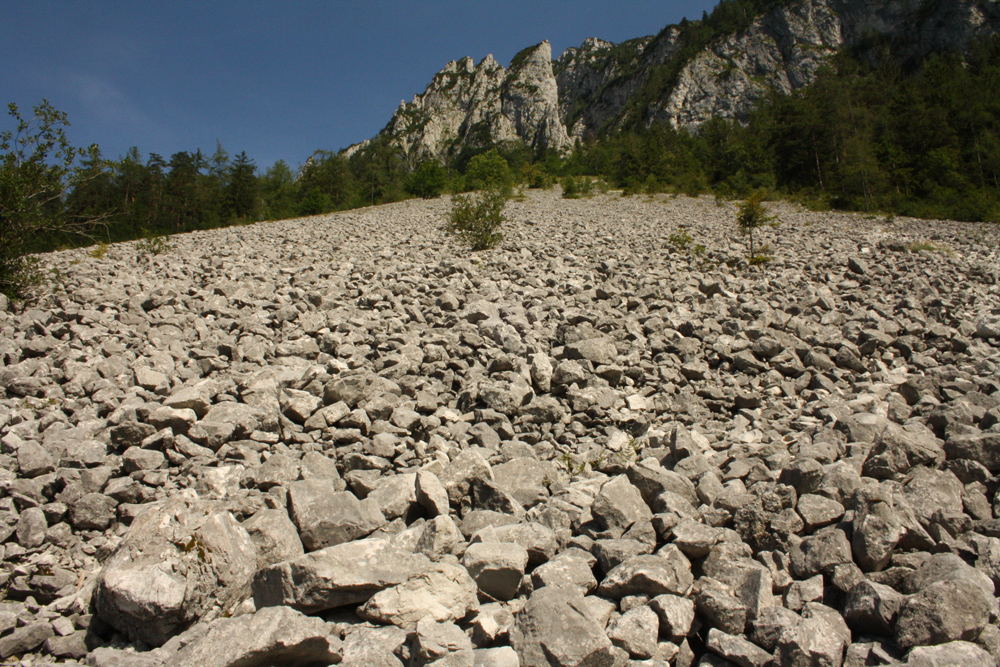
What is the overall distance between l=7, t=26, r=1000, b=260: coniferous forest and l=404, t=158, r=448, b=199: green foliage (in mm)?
104

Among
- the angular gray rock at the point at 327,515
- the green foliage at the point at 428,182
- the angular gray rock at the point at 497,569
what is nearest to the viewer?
the angular gray rock at the point at 497,569

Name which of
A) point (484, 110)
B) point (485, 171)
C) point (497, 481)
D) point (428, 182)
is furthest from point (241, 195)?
point (484, 110)

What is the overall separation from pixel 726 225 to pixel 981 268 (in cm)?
792

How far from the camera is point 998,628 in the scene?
1878mm

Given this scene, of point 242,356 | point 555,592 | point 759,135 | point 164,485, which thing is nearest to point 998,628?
point 555,592

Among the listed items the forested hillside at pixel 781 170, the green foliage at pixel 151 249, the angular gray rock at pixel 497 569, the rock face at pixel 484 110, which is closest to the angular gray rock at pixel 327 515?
the angular gray rock at pixel 497 569

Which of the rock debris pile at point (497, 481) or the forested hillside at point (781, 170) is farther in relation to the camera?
the forested hillside at point (781, 170)

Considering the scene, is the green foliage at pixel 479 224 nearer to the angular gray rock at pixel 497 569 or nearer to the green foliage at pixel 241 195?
the angular gray rock at pixel 497 569

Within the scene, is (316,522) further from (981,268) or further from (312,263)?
(981,268)

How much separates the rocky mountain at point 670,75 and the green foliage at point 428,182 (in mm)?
62546

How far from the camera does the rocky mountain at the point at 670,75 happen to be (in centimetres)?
8369

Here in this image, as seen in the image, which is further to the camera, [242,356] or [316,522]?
[242,356]

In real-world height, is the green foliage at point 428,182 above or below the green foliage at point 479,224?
above

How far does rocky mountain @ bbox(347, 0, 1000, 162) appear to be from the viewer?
275 feet
